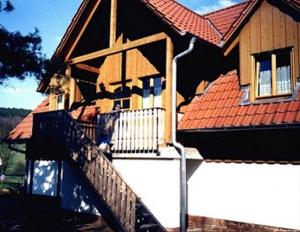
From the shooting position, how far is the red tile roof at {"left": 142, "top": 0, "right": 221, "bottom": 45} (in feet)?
35.1

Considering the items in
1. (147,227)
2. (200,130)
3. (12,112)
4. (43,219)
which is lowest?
(43,219)

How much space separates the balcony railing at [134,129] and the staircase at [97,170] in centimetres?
86

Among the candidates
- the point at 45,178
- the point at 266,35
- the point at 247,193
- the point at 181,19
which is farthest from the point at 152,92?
the point at 45,178

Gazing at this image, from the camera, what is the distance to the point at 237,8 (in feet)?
46.9

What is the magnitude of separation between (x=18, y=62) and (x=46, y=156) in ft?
22.1

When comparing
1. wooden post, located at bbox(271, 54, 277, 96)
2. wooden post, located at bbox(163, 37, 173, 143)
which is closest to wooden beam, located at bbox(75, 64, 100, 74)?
wooden post, located at bbox(163, 37, 173, 143)

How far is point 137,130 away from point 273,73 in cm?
441

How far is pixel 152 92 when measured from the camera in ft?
42.9

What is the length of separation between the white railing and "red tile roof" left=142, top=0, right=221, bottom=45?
265cm

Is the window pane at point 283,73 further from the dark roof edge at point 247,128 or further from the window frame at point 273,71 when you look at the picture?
the dark roof edge at point 247,128

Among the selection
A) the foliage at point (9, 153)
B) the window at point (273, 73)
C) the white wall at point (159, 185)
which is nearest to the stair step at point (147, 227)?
the white wall at point (159, 185)

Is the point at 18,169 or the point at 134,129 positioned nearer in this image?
the point at 134,129

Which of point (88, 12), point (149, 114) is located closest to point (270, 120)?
point (149, 114)

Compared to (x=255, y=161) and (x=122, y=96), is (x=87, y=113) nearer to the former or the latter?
(x=122, y=96)
